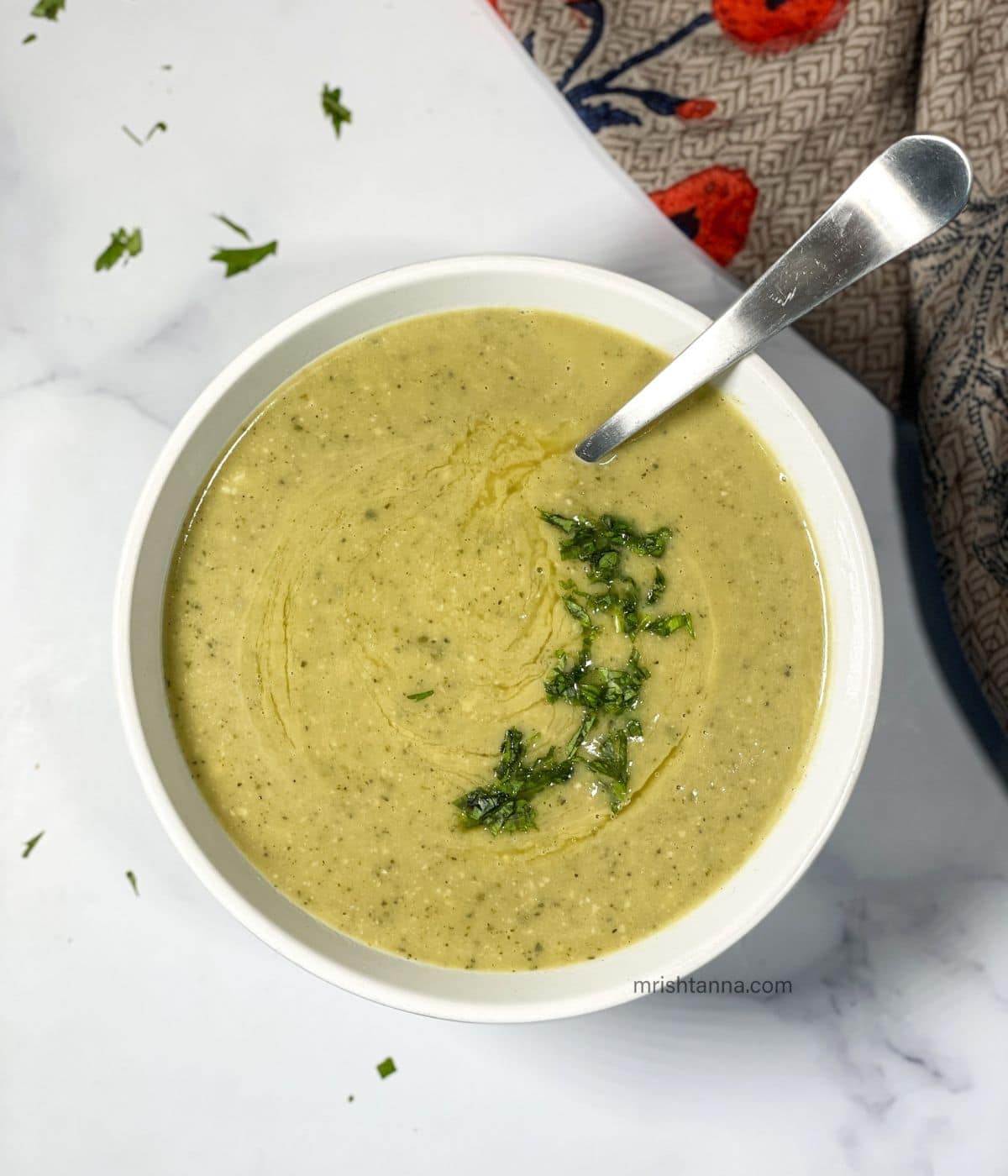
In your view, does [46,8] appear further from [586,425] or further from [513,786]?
[513,786]

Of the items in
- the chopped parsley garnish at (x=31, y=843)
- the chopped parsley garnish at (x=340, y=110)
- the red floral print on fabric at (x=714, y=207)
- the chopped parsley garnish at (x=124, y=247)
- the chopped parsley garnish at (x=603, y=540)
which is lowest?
the chopped parsley garnish at (x=31, y=843)

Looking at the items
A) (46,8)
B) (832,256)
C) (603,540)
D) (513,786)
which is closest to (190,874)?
(513,786)

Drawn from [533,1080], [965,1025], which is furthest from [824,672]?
[533,1080]

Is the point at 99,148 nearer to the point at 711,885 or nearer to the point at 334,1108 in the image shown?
the point at 711,885

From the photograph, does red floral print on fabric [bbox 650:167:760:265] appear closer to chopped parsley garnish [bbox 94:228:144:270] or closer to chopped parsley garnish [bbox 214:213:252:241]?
chopped parsley garnish [bbox 214:213:252:241]

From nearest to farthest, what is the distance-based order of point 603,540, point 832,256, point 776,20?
point 832,256
point 603,540
point 776,20
